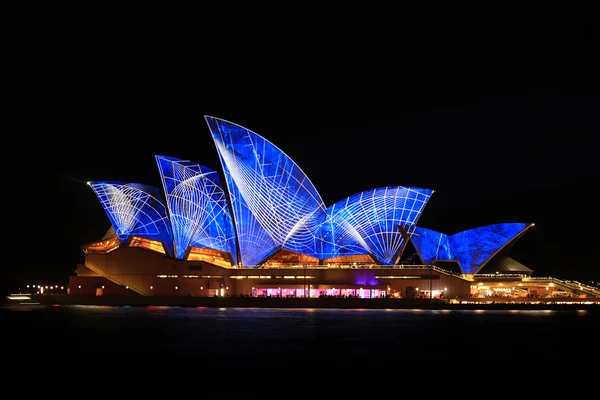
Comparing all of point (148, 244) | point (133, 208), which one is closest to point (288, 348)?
point (133, 208)

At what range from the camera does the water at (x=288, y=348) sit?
1258 inches

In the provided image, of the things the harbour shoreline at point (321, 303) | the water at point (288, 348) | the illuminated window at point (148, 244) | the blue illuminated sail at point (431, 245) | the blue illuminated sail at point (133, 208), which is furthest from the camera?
the blue illuminated sail at point (431, 245)

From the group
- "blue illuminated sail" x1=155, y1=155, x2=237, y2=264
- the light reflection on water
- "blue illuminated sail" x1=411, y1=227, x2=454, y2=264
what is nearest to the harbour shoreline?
"blue illuminated sail" x1=155, y1=155, x2=237, y2=264

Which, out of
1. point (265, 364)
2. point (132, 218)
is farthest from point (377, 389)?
point (132, 218)

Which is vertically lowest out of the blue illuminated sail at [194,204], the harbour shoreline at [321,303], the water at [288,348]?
the water at [288,348]

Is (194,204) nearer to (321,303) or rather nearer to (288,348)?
(321,303)

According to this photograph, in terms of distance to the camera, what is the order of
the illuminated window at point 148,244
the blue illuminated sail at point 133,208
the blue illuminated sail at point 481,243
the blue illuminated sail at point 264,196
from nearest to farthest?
the blue illuminated sail at point 264,196
the blue illuminated sail at point 133,208
the illuminated window at point 148,244
the blue illuminated sail at point 481,243

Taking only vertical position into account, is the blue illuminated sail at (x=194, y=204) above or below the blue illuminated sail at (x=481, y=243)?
above

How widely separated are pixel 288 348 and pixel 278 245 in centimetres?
5391

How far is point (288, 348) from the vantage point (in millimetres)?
39625

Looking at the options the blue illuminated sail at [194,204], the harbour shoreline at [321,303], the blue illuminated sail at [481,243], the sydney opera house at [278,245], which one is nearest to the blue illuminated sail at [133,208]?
the sydney opera house at [278,245]

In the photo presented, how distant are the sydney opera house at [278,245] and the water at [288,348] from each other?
3083cm

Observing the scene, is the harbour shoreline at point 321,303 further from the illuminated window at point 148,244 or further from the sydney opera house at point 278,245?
the illuminated window at point 148,244

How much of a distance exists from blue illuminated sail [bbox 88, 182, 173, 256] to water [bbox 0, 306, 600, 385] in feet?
108
